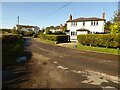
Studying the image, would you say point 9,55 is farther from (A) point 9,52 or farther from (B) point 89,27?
(B) point 89,27

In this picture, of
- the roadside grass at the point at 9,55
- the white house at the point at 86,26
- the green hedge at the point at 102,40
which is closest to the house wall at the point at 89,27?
the white house at the point at 86,26

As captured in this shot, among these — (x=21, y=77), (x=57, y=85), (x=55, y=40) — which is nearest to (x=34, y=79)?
(x=21, y=77)

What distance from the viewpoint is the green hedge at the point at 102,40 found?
773 inches

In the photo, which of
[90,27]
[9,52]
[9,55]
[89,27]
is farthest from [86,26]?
[9,55]

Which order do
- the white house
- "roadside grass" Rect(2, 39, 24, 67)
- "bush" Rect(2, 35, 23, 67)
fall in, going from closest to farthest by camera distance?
"roadside grass" Rect(2, 39, 24, 67) → "bush" Rect(2, 35, 23, 67) → the white house

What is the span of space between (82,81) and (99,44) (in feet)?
51.3

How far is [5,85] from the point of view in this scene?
672 cm

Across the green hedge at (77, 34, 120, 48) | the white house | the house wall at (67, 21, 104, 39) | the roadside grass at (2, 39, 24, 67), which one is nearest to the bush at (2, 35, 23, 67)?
the roadside grass at (2, 39, 24, 67)

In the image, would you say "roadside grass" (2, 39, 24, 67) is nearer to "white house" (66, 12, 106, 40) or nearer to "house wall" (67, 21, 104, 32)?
"white house" (66, 12, 106, 40)

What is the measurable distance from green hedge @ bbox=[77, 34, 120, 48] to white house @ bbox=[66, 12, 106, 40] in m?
15.8

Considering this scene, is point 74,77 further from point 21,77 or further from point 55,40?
point 55,40

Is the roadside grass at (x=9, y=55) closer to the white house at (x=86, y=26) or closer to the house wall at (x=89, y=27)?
the white house at (x=86, y=26)

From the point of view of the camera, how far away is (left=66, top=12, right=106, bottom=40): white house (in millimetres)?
40000

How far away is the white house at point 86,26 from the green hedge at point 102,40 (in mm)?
15775
